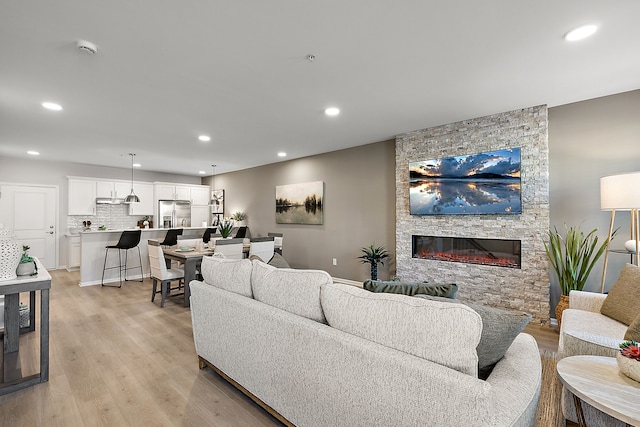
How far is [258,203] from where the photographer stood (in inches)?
295

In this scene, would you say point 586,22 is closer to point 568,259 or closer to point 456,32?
point 456,32

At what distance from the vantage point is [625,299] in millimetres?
2174

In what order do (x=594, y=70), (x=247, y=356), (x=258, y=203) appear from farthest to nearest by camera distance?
(x=258, y=203) < (x=594, y=70) < (x=247, y=356)

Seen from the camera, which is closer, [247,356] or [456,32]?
[247,356]

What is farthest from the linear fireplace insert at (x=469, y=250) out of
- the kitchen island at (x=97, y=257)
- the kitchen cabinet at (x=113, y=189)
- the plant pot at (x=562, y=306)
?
the kitchen cabinet at (x=113, y=189)

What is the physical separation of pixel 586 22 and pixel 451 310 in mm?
2240

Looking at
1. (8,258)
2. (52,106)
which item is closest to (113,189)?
(52,106)

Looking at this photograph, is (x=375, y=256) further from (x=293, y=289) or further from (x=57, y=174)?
(x=57, y=174)

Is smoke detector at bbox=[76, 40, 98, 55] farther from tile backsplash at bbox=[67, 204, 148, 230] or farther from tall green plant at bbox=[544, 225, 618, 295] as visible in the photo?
tile backsplash at bbox=[67, 204, 148, 230]

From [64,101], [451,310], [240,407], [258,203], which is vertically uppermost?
[64,101]

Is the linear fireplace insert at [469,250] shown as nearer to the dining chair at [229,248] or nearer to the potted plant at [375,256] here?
the potted plant at [375,256]

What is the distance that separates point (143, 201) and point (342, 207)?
5602mm

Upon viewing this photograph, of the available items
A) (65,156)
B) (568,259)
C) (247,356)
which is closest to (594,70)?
(568,259)

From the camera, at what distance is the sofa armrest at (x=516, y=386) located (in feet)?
3.32
